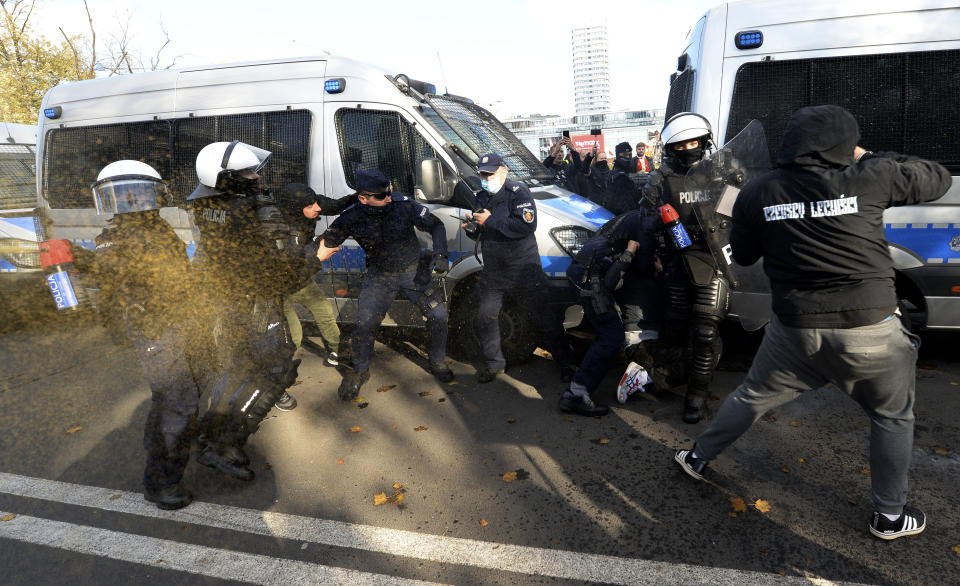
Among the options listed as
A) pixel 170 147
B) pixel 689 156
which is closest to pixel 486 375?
pixel 689 156

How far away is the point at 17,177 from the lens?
802 centimetres

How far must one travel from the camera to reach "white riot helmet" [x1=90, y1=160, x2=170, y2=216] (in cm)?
304

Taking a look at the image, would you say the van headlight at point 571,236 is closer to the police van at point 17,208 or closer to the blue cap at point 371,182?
the blue cap at point 371,182

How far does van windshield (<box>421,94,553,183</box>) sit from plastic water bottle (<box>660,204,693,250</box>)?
168 cm

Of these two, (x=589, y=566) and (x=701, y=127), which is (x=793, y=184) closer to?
(x=701, y=127)

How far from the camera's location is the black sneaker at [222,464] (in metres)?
3.44

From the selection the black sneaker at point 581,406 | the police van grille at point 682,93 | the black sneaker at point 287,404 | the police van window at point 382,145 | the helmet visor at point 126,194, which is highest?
the police van grille at point 682,93

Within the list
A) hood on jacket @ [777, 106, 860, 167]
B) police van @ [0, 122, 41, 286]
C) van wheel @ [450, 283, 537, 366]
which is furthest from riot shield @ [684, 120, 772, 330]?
police van @ [0, 122, 41, 286]

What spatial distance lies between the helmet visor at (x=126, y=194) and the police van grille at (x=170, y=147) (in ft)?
5.82

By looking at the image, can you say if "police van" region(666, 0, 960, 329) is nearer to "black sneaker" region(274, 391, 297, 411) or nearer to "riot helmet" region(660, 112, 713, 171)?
"riot helmet" region(660, 112, 713, 171)

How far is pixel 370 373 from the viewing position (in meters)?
5.18

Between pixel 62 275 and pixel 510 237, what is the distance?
274 centimetres

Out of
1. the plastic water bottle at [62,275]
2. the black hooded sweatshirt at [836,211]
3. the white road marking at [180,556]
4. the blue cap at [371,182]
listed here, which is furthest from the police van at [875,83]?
the plastic water bottle at [62,275]

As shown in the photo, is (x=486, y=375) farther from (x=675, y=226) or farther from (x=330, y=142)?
(x=330, y=142)
